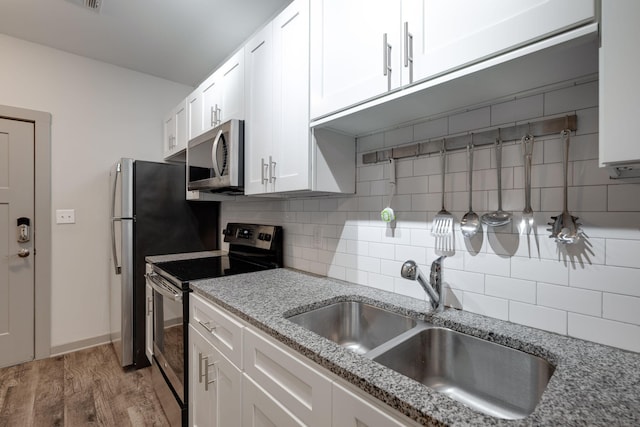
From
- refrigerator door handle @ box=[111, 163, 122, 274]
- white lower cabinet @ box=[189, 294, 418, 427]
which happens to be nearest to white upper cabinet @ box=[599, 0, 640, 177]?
white lower cabinet @ box=[189, 294, 418, 427]

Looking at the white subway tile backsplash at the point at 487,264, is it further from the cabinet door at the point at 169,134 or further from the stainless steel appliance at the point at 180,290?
the cabinet door at the point at 169,134

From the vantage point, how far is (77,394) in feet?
6.79

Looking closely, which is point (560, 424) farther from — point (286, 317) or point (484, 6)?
point (484, 6)

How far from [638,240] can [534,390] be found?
1.65ft

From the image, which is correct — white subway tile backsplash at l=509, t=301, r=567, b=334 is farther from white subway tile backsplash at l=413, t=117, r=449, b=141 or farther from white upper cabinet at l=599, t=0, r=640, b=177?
white subway tile backsplash at l=413, t=117, r=449, b=141

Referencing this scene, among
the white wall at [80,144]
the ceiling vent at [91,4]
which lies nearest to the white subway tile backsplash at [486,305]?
the ceiling vent at [91,4]

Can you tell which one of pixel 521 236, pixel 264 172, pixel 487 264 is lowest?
pixel 487 264

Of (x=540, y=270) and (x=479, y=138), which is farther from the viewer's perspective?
(x=479, y=138)

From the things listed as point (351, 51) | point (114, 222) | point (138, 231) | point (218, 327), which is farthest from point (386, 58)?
point (114, 222)

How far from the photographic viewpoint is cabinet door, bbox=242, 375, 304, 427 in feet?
3.08

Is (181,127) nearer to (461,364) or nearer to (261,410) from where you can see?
(261,410)

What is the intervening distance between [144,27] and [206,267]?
5.87 ft

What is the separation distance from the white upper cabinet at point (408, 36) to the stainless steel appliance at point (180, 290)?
1058mm

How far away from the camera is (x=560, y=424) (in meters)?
0.55
